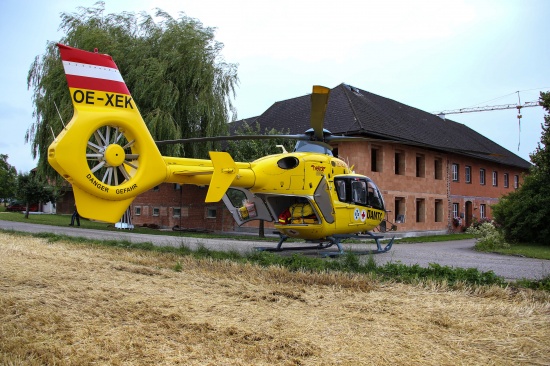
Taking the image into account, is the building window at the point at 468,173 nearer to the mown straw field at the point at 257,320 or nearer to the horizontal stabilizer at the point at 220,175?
the horizontal stabilizer at the point at 220,175

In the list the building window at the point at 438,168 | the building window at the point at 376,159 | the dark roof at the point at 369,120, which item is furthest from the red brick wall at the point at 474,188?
the building window at the point at 376,159

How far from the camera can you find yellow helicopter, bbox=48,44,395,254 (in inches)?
318

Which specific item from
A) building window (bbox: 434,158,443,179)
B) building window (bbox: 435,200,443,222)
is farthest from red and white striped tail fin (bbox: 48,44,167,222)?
building window (bbox: 435,200,443,222)

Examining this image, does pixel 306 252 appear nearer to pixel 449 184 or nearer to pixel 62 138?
pixel 62 138

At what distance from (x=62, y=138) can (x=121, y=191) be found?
1440 millimetres

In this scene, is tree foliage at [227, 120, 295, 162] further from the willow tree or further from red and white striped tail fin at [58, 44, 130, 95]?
red and white striped tail fin at [58, 44, 130, 95]

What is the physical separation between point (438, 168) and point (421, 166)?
2599 millimetres

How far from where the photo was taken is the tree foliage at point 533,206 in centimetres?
2062

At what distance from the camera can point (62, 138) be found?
25.6 ft

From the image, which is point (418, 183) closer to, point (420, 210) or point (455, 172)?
point (420, 210)

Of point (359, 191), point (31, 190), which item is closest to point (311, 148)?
point (359, 191)

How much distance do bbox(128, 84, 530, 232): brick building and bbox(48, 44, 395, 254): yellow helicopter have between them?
10.0 m

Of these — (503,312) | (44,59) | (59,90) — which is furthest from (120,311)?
(44,59)

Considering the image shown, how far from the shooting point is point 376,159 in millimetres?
26375
